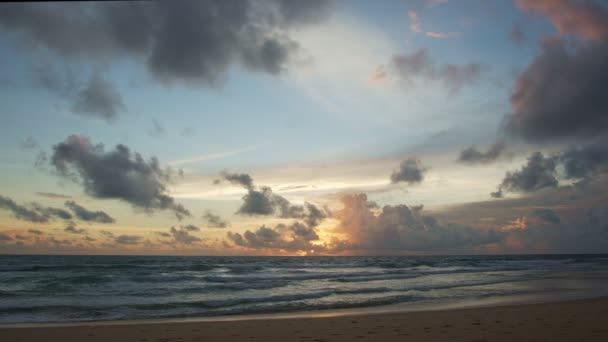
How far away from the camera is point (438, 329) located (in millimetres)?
12117

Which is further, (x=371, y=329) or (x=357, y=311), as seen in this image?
(x=357, y=311)

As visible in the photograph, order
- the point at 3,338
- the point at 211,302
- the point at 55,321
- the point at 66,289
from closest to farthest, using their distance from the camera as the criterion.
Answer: the point at 3,338 → the point at 55,321 → the point at 211,302 → the point at 66,289

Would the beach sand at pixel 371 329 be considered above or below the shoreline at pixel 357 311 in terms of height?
above

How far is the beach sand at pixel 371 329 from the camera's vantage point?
36.4ft

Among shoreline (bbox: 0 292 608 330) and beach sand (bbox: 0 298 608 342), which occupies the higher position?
beach sand (bbox: 0 298 608 342)

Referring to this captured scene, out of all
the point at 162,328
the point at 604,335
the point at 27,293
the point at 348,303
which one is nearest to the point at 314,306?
the point at 348,303

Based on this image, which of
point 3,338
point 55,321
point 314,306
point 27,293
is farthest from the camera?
point 27,293

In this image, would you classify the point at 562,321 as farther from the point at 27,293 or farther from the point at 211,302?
the point at 27,293

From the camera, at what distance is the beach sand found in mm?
11094

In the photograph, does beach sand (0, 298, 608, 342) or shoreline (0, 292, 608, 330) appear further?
shoreline (0, 292, 608, 330)

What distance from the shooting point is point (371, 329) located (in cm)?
1241

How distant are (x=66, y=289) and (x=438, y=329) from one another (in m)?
28.7

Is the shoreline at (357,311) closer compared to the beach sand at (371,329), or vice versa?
the beach sand at (371,329)

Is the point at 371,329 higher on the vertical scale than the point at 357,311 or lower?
higher
